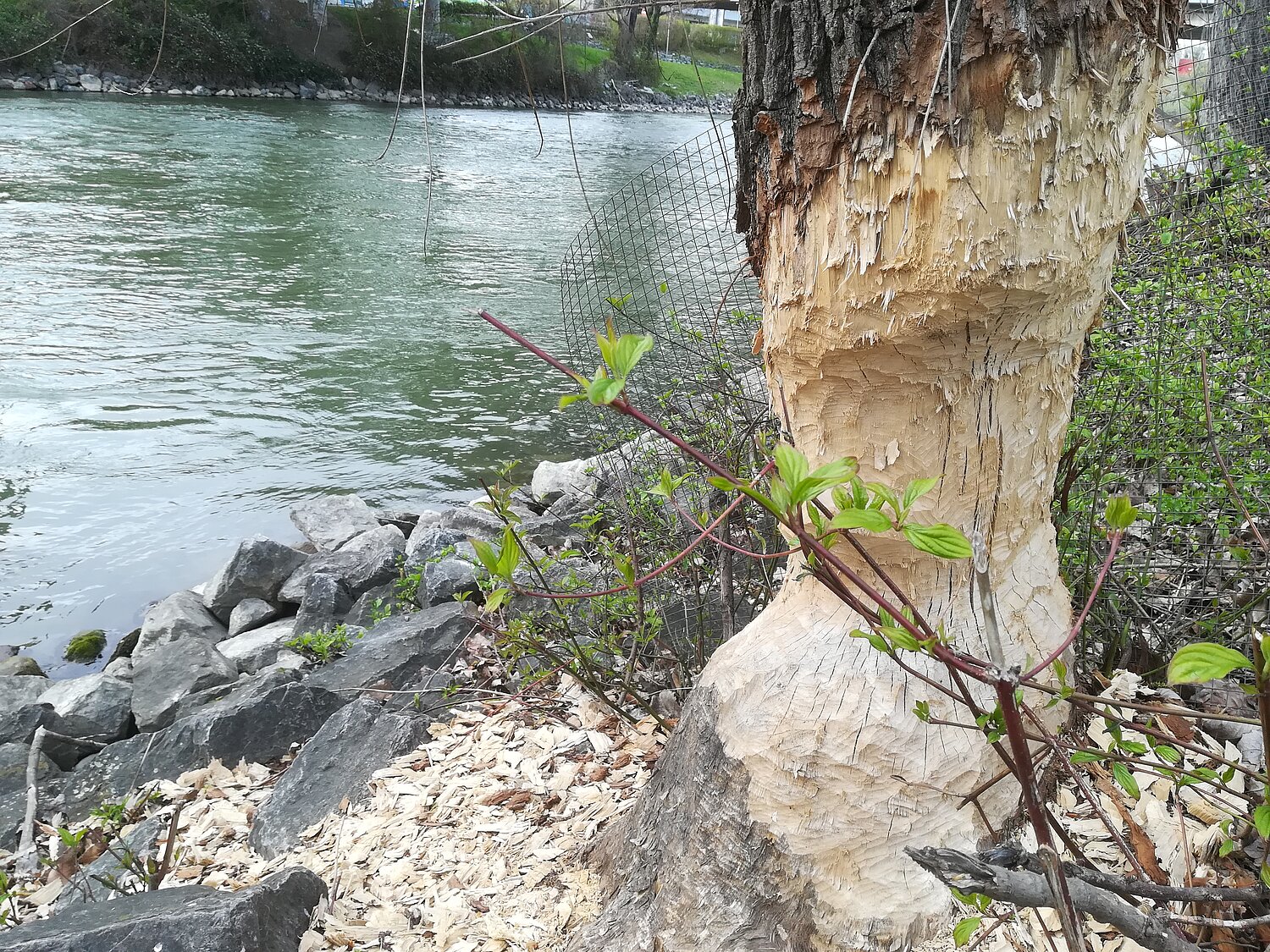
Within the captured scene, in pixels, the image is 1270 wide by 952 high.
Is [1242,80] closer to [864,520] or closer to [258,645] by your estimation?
[864,520]

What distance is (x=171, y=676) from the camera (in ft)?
15.2

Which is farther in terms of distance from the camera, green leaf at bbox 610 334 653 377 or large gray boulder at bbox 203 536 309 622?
large gray boulder at bbox 203 536 309 622

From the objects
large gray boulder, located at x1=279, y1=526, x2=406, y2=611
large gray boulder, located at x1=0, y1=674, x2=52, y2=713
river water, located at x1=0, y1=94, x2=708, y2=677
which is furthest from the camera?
river water, located at x1=0, y1=94, x2=708, y2=677

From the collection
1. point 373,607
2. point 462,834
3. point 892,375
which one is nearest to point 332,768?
point 462,834

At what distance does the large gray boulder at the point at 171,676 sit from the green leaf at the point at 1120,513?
4392 millimetres

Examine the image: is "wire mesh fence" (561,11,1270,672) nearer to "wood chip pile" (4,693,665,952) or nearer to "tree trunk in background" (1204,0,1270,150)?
"wood chip pile" (4,693,665,952)

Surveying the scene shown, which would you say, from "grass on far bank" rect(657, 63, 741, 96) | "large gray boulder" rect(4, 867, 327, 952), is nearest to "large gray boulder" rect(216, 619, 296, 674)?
"large gray boulder" rect(4, 867, 327, 952)

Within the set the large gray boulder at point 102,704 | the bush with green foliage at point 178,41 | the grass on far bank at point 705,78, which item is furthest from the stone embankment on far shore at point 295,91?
the large gray boulder at point 102,704

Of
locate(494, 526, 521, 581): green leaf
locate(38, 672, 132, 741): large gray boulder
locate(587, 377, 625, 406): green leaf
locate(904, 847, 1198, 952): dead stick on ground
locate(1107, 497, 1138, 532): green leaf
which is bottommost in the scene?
locate(38, 672, 132, 741): large gray boulder

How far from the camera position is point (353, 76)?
27125mm

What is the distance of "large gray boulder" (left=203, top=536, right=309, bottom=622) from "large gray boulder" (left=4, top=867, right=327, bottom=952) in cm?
380

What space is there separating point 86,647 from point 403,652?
9.99 feet

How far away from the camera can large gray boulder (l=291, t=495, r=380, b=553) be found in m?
6.32

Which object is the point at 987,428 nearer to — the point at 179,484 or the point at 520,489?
the point at 520,489
